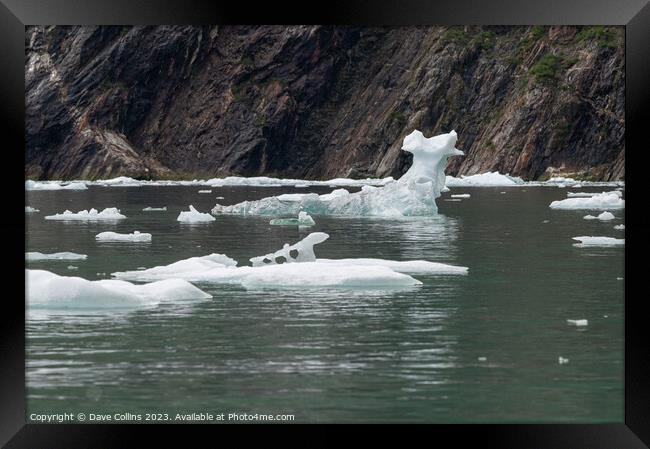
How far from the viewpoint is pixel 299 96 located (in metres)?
129

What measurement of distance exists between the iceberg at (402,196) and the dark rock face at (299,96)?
64.3 meters

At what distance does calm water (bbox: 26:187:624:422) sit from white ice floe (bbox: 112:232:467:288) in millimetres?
435

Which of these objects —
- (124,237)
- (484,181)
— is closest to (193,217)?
(124,237)

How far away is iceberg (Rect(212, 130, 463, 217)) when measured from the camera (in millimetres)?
43750

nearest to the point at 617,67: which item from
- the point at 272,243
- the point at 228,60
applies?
the point at 228,60

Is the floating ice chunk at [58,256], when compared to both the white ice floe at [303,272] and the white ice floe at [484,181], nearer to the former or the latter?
the white ice floe at [303,272]

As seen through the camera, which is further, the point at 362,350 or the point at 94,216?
the point at 94,216

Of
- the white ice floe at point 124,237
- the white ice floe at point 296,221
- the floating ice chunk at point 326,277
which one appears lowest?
the floating ice chunk at point 326,277

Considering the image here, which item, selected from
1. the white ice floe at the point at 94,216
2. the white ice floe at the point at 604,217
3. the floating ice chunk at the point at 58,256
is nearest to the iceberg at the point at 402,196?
the white ice floe at the point at 604,217

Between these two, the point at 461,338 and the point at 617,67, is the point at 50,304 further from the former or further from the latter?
the point at 617,67
